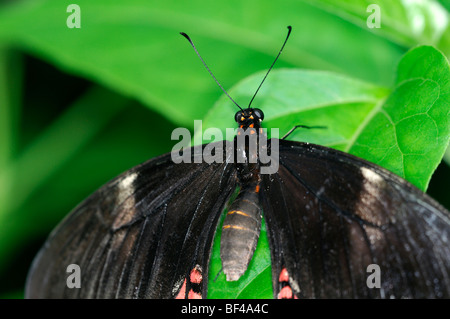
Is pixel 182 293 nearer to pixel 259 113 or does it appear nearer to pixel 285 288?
pixel 285 288

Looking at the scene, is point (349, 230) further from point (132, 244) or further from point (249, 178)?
Result: point (132, 244)

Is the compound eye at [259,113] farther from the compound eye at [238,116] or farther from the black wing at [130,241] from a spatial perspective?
the black wing at [130,241]

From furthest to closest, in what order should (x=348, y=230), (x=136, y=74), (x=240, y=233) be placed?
(x=136, y=74) < (x=240, y=233) < (x=348, y=230)

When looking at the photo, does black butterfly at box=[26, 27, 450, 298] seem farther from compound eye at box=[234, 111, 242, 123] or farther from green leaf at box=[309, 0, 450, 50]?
green leaf at box=[309, 0, 450, 50]

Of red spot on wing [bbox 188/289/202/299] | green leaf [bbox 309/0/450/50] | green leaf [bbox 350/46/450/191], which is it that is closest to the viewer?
green leaf [bbox 350/46/450/191]

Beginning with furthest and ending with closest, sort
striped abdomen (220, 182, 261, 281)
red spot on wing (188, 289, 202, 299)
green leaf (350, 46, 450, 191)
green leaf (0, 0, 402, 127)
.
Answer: green leaf (0, 0, 402, 127), red spot on wing (188, 289, 202, 299), striped abdomen (220, 182, 261, 281), green leaf (350, 46, 450, 191)

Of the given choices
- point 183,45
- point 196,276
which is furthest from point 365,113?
point 183,45

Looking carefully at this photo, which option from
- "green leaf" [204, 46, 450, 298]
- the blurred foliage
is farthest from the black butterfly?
the blurred foliage
